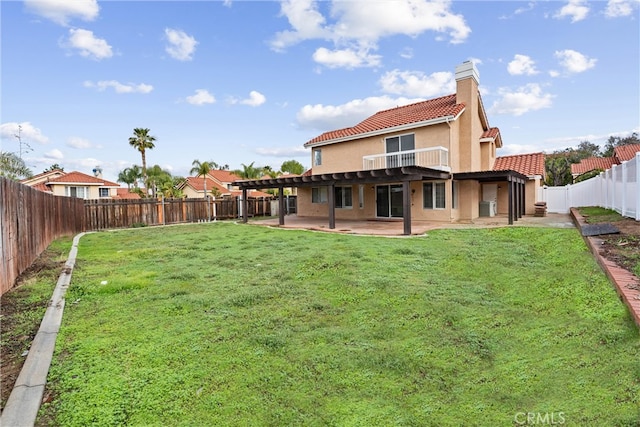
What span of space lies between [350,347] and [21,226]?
7.21m

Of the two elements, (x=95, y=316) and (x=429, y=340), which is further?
(x=95, y=316)

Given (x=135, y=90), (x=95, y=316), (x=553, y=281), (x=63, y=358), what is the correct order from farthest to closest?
1. (x=135, y=90)
2. (x=553, y=281)
3. (x=95, y=316)
4. (x=63, y=358)

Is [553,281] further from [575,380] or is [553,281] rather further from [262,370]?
[262,370]

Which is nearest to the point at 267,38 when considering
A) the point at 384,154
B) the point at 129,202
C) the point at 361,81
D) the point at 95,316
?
the point at 361,81

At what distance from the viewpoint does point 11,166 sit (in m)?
14.4

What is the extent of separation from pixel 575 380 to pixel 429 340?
126cm

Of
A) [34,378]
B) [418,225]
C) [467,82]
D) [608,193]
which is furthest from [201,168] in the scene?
[34,378]

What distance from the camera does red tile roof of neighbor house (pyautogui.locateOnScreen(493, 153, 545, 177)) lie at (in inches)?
790

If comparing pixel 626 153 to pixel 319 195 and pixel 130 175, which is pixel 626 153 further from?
pixel 130 175

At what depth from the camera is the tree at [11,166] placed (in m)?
13.9

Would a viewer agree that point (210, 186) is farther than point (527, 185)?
Yes

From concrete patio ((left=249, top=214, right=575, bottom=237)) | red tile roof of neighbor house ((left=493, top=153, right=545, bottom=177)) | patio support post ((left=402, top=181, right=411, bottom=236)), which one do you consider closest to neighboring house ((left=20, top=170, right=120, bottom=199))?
concrete patio ((left=249, top=214, right=575, bottom=237))

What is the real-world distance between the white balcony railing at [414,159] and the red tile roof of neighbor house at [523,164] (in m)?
6.39

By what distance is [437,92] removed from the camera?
2417 centimetres
